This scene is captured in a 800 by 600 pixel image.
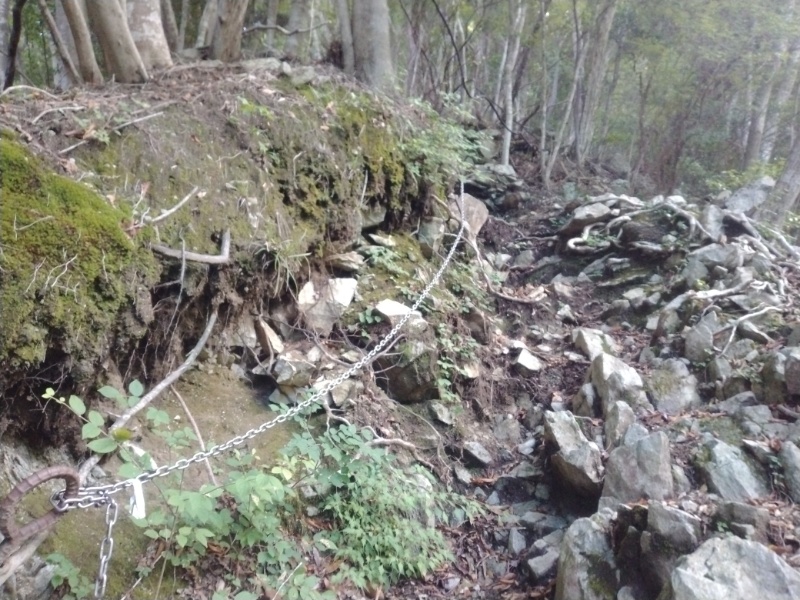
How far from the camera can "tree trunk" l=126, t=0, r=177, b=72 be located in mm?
4598

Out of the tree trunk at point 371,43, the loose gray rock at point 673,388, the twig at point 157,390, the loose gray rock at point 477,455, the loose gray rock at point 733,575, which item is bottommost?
the loose gray rock at point 477,455

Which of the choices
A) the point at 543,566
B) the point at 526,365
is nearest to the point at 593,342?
the point at 526,365

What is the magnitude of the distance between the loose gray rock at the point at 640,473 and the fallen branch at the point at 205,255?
115 inches

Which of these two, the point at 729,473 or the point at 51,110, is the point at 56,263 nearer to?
the point at 51,110

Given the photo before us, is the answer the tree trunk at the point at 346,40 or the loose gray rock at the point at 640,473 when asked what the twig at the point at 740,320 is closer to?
the loose gray rock at the point at 640,473

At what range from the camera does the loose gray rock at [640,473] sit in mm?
3492

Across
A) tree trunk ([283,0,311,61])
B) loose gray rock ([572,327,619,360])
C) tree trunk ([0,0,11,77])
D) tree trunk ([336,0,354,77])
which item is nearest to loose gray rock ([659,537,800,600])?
loose gray rock ([572,327,619,360])

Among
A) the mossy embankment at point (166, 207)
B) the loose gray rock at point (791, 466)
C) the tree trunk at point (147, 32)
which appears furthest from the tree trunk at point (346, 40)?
the loose gray rock at point (791, 466)

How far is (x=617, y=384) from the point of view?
15.3 ft

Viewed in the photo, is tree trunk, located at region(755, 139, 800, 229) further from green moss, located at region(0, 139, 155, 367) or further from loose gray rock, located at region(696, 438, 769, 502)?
green moss, located at region(0, 139, 155, 367)

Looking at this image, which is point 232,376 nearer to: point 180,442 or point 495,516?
point 180,442

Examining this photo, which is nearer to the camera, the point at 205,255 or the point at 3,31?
the point at 205,255

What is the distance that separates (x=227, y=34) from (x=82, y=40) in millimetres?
1749

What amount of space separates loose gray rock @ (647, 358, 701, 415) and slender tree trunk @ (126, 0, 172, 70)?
5.08 metres
